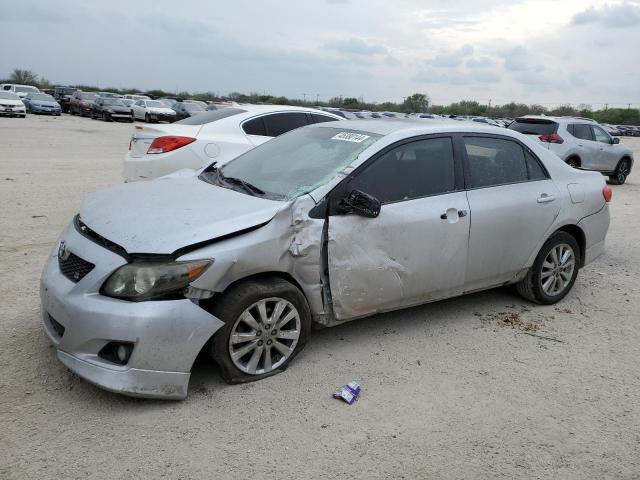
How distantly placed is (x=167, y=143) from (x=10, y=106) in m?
28.0

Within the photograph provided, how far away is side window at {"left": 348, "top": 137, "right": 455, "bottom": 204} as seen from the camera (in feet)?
13.5

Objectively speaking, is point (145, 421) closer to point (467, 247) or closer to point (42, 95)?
point (467, 247)

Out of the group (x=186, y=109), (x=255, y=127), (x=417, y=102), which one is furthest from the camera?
(x=417, y=102)

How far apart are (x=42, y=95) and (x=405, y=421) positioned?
39502 millimetres

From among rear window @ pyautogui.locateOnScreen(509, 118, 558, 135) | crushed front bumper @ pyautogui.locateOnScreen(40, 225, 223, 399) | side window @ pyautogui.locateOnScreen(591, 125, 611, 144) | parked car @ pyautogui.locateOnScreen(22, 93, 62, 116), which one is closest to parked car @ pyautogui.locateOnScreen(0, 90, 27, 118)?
parked car @ pyautogui.locateOnScreen(22, 93, 62, 116)

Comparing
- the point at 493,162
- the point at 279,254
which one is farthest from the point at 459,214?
the point at 279,254

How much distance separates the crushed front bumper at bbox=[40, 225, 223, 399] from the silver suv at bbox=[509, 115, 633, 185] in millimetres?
12692

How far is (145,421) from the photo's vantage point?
3201 millimetres

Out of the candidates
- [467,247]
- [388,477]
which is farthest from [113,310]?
[467,247]

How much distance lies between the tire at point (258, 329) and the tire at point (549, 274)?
234 centimetres

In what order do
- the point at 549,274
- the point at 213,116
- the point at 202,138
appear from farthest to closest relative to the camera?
1. the point at 213,116
2. the point at 202,138
3. the point at 549,274

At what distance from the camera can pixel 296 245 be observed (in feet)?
12.2

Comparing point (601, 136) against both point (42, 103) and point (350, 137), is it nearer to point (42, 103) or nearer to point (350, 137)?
point (350, 137)

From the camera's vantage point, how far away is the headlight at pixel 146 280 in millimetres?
3230
